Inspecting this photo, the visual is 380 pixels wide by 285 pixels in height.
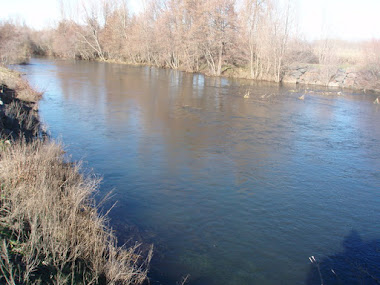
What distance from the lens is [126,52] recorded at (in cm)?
6144

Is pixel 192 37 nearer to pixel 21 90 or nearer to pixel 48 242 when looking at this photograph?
pixel 21 90

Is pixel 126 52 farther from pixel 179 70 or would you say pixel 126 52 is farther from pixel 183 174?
pixel 183 174

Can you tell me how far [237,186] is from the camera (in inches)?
378

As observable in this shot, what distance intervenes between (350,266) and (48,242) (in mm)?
5357

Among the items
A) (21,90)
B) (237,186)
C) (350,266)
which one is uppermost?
(21,90)

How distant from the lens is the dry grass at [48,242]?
451cm

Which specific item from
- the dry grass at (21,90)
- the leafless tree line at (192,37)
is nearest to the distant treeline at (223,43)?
the leafless tree line at (192,37)

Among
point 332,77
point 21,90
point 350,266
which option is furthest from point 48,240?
point 332,77

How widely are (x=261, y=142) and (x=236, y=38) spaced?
30681 millimetres

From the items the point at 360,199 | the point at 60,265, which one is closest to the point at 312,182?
the point at 360,199

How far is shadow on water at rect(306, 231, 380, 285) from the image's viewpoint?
5.98m

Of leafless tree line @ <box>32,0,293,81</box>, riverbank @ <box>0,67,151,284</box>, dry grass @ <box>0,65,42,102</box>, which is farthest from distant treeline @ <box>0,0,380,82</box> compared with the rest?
riverbank @ <box>0,67,151,284</box>

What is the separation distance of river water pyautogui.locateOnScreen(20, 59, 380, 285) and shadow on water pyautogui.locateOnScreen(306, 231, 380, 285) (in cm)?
2

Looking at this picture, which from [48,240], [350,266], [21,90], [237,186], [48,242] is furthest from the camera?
[21,90]
